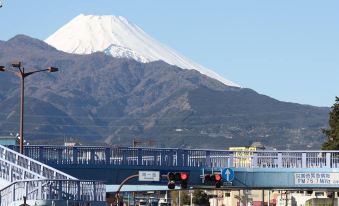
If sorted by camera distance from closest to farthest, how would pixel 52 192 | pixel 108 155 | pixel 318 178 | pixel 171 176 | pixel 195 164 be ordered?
1. pixel 52 192
2. pixel 171 176
3. pixel 108 155
4. pixel 318 178
5. pixel 195 164

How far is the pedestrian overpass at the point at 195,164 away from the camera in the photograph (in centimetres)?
9288

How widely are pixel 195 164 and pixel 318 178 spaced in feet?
31.1

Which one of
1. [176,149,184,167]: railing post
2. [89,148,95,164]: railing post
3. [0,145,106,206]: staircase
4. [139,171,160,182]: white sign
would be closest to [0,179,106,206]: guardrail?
[0,145,106,206]: staircase

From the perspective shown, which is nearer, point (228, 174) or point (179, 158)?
point (228, 174)

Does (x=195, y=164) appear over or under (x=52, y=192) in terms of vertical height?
over

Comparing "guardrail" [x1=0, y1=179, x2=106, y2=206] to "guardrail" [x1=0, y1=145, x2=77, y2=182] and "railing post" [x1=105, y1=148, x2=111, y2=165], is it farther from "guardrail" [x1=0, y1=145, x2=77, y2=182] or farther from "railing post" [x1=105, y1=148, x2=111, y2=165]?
"railing post" [x1=105, y1=148, x2=111, y2=165]

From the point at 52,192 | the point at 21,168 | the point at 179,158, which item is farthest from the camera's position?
the point at 179,158

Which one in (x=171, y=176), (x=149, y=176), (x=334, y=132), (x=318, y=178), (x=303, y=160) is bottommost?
(x=171, y=176)

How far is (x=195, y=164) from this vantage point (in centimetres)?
9781

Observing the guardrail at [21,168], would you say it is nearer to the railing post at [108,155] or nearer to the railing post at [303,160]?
the railing post at [108,155]

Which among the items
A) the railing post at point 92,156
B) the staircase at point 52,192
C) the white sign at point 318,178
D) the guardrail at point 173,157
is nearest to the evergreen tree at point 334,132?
the guardrail at point 173,157

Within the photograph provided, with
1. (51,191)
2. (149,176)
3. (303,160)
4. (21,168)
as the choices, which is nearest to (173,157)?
(303,160)

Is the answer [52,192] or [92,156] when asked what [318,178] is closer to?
[92,156]

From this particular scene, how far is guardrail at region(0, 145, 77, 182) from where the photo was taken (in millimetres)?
76812
